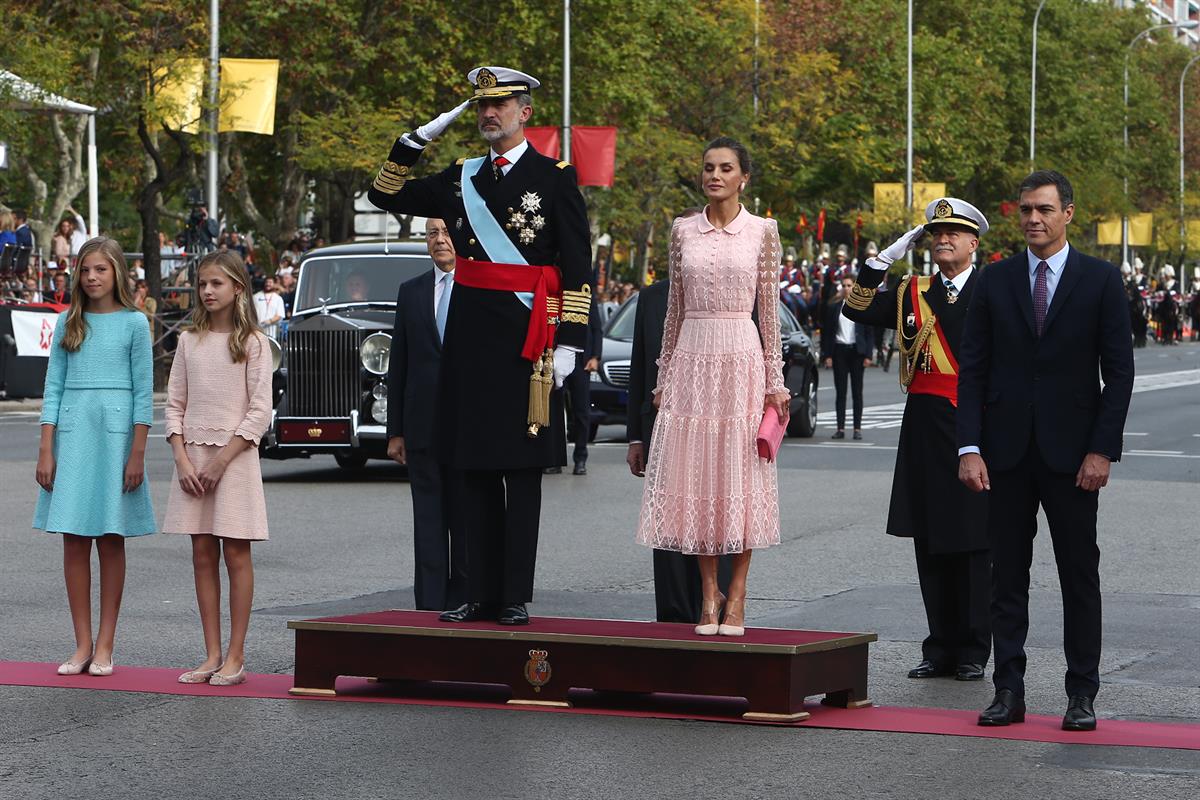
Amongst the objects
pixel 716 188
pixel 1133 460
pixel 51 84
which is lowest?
pixel 1133 460

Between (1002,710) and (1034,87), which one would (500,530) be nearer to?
(1002,710)

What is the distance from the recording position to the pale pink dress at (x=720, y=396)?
8.46 m

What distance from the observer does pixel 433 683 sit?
9.16 metres

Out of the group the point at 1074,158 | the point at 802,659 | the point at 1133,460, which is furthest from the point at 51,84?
the point at 1074,158

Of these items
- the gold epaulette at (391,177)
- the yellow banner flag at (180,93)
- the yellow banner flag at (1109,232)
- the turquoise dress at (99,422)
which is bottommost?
the turquoise dress at (99,422)

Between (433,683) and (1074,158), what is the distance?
7582 centimetres

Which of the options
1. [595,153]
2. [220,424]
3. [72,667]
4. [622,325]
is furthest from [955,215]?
[595,153]

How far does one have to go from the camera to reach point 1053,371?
26.6 feet

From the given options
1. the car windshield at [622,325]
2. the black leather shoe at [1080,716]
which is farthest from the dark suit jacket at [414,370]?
the car windshield at [622,325]

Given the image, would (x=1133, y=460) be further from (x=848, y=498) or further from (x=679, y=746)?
(x=679, y=746)

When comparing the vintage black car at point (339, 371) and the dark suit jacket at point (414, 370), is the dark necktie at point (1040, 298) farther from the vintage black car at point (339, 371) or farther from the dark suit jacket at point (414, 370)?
the vintage black car at point (339, 371)

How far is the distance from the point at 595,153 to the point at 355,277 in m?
23.1

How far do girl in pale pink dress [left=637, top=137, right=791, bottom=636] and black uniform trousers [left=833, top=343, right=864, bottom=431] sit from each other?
55.8 feet

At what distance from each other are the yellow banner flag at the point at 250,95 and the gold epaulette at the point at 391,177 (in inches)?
1134
